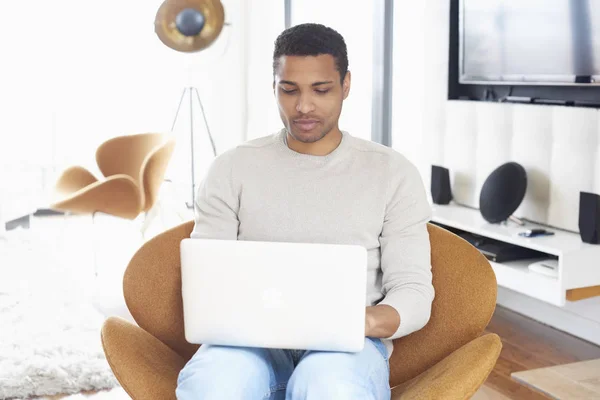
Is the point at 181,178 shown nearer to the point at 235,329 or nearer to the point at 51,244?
the point at 51,244

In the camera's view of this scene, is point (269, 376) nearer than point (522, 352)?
Yes

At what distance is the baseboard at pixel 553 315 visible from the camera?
10.2 feet

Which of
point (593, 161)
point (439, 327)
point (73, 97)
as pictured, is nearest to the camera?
point (439, 327)

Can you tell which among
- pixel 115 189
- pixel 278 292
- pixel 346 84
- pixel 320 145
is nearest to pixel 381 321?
pixel 278 292

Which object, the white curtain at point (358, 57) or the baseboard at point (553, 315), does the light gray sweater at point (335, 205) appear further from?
the white curtain at point (358, 57)

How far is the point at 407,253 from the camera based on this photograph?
1.68 meters

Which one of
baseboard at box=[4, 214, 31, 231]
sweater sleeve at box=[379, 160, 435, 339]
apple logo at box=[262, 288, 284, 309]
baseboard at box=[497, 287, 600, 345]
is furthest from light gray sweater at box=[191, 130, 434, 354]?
A: baseboard at box=[4, 214, 31, 231]

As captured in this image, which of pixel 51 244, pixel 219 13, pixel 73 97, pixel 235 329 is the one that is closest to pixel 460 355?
pixel 235 329

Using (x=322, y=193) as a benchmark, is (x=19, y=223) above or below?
below

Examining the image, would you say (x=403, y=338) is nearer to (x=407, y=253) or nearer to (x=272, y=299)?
(x=407, y=253)

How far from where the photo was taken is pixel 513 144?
3.26 m

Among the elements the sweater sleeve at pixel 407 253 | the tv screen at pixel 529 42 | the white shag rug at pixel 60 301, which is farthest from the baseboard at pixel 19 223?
the sweater sleeve at pixel 407 253

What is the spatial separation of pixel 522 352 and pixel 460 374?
5.34 ft

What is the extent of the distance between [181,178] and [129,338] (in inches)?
191
